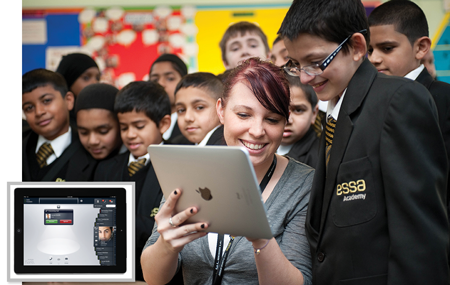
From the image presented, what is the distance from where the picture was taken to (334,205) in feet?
4.45

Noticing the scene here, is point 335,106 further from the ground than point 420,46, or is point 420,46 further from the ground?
point 420,46

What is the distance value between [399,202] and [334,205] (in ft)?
0.70

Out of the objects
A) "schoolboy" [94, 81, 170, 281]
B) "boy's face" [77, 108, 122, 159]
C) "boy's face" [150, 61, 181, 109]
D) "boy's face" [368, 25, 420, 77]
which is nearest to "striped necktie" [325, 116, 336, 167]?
"boy's face" [368, 25, 420, 77]

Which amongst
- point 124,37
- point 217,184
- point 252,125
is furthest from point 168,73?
point 217,184

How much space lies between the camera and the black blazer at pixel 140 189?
2309 millimetres

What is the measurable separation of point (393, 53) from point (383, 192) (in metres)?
1.18

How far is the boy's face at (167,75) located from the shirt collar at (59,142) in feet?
3.25

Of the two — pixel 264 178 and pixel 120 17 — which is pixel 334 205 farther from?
pixel 120 17

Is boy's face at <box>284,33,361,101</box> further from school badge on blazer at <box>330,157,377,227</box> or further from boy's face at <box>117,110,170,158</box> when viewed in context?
boy's face at <box>117,110,170,158</box>

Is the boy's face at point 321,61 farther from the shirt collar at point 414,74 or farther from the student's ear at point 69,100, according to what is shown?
the student's ear at point 69,100

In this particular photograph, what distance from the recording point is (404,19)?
2182 mm

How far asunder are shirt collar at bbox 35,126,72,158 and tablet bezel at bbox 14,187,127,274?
3.86 feet

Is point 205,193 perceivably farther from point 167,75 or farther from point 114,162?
point 167,75

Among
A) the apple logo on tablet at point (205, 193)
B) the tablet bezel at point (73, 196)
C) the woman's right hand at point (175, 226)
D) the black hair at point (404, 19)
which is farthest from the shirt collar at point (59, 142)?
the black hair at point (404, 19)
